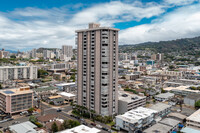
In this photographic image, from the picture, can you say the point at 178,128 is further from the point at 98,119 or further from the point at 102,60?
the point at 102,60

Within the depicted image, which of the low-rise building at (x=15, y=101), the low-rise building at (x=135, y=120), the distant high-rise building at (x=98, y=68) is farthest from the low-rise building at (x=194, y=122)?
the low-rise building at (x=15, y=101)

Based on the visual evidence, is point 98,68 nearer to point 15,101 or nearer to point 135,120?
point 135,120

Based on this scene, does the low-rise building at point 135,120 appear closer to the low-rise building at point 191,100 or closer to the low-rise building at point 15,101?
the low-rise building at point 191,100

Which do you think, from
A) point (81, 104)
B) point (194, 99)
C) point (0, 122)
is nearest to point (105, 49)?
point (81, 104)

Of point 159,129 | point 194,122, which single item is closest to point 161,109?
point 194,122

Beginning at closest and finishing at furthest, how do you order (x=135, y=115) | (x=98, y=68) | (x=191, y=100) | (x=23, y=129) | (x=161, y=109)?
(x=23, y=129) → (x=135, y=115) → (x=98, y=68) → (x=161, y=109) → (x=191, y=100)

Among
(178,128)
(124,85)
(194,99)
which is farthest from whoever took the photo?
(124,85)
